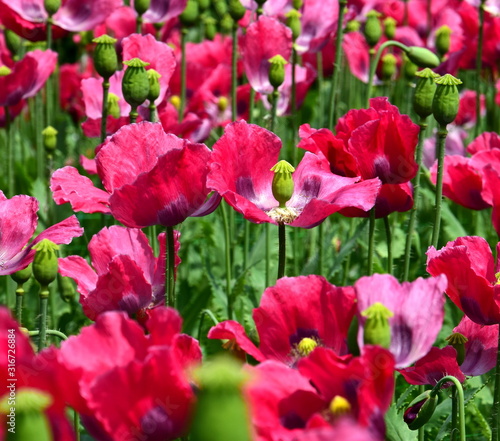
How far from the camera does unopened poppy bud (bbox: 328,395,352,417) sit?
30.6 inches

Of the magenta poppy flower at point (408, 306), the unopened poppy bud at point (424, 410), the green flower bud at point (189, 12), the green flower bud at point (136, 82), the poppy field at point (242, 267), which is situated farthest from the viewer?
the green flower bud at point (189, 12)

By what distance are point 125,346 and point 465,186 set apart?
90 centimetres

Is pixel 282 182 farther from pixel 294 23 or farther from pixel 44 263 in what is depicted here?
pixel 294 23

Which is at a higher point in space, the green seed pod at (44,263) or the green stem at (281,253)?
the green seed pod at (44,263)

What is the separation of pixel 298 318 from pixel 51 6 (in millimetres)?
1334

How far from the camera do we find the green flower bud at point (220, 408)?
513 mm

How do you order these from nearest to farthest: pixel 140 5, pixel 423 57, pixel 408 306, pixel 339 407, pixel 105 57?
1. pixel 339 407
2. pixel 408 306
3. pixel 105 57
4. pixel 423 57
5. pixel 140 5

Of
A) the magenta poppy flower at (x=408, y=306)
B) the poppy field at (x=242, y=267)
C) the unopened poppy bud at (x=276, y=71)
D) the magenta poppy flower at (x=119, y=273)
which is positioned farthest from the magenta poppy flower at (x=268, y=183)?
→ the unopened poppy bud at (x=276, y=71)

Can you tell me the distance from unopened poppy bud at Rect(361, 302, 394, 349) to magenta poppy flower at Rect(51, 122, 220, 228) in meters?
0.35

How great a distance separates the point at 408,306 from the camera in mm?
876

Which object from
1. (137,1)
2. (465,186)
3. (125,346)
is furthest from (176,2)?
(125,346)

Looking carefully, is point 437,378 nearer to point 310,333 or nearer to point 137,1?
point 310,333

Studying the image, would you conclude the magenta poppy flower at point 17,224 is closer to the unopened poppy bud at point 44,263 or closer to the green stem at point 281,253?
the unopened poppy bud at point 44,263

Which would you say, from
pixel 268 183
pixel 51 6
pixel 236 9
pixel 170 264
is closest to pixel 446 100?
pixel 268 183
